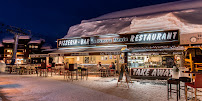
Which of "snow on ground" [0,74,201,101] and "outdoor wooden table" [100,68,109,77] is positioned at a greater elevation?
"outdoor wooden table" [100,68,109,77]

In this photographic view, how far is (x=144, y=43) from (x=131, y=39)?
1.30 m

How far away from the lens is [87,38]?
18.3 meters

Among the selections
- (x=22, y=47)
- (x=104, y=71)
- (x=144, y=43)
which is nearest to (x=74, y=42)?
(x=104, y=71)

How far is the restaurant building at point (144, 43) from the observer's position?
1270 centimetres

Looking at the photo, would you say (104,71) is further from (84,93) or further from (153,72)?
(84,93)

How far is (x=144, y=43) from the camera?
15.7 m

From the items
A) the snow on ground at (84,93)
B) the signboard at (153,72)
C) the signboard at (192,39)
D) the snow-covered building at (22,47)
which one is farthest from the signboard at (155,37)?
the snow-covered building at (22,47)

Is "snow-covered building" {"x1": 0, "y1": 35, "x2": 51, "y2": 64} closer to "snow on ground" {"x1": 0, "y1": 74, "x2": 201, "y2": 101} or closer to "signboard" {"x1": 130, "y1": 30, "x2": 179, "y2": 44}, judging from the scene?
"signboard" {"x1": 130, "y1": 30, "x2": 179, "y2": 44}

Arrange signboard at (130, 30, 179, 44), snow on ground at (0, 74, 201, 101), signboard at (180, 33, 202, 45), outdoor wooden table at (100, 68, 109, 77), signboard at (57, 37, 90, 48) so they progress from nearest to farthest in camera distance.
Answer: snow on ground at (0, 74, 201, 101) < signboard at (180, 33, 202, 45) < outdoor wooden table at (100, 68, 109, 77) < signboard at (130, 30, 179, 44) < signboard at (57, 37, 90, 48)

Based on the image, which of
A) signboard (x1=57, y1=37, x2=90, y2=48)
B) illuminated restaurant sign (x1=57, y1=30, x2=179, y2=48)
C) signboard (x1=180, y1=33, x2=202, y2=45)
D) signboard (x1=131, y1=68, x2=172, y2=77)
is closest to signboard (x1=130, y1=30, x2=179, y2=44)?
illuminated restaurant sign (x1=57, y1=30, x2=179, y2=48)

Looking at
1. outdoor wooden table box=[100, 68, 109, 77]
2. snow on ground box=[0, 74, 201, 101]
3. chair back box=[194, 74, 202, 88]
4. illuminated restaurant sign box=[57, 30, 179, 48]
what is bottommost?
snow on ground box=[0, 74, 201, 101]

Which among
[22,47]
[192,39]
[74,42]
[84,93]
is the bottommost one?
[84,93]

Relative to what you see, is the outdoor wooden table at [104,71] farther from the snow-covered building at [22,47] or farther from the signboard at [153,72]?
the snow-covered building at [22,47]

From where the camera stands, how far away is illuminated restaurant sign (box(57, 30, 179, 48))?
14852 mm
